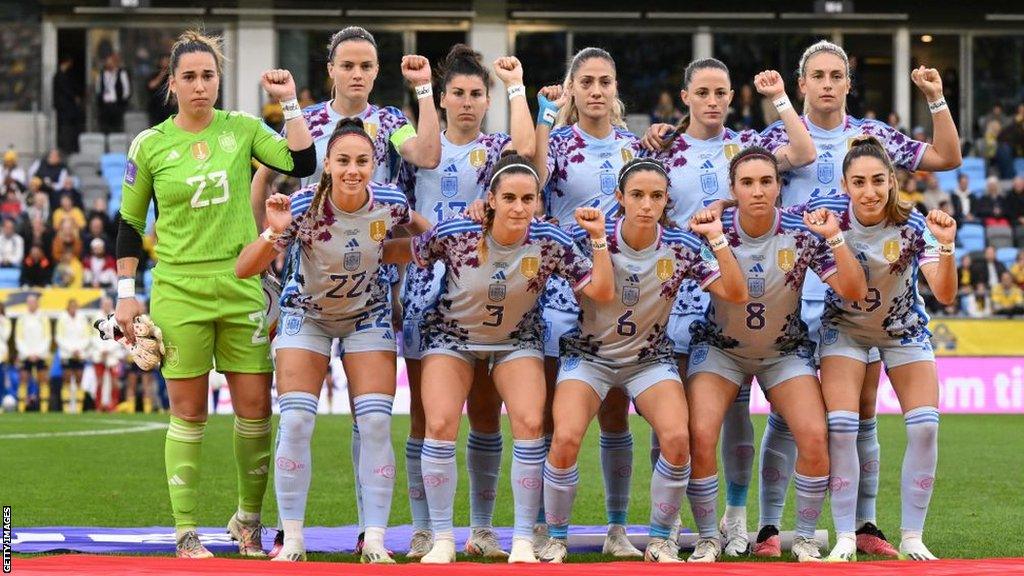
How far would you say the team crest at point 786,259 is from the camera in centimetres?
723

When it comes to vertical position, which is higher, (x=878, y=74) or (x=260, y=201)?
(x=878, y=74)

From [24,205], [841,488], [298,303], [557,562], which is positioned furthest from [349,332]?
[24,205]

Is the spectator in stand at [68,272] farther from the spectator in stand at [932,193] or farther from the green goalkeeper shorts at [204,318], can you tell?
the green goalkeeper shorts at [204,318]

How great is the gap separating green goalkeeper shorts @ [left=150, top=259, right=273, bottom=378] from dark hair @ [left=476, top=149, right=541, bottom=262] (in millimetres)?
1128

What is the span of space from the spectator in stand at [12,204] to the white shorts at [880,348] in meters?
18.1

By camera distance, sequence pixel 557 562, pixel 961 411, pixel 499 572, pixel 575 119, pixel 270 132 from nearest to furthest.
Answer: pixel 499 572
pixel 557 562
pixel 270 132
pixel 575 119
pixel 961 411

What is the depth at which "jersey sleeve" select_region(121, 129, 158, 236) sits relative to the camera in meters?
7.23

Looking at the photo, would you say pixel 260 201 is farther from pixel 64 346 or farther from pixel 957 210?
pixel 957 210

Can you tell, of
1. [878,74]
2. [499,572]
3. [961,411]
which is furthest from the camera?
[878,74]

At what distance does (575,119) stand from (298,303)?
1.83 m

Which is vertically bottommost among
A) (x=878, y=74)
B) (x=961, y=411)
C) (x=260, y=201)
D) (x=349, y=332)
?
(x=961, y=411)

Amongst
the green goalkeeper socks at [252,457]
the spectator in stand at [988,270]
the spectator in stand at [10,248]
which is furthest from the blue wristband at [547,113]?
the spectator in stand at [10,248]

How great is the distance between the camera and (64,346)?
65.5ft

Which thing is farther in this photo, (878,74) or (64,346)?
(878,74)
